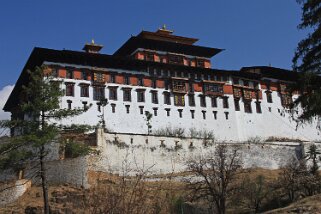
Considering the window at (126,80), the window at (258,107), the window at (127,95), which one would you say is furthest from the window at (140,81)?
the window at (258,107)

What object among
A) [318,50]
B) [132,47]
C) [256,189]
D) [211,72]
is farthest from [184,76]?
[318,50]

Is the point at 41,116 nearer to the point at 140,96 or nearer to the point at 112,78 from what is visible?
the point at 112,78

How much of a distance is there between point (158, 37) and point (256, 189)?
3983 cm

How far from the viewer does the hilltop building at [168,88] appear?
56750 mm

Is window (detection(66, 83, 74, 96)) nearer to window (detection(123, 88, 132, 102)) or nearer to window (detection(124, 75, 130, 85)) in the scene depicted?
window (detection(123, 88, 132, 102))

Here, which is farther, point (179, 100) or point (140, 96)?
point (179, 100)

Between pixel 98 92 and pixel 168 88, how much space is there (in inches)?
390

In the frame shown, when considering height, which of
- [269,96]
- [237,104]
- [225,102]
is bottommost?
[237,104]

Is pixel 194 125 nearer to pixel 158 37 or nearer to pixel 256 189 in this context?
pixel 158 37

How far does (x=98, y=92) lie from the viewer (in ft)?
188

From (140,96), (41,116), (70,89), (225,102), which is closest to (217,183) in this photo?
(41,116)

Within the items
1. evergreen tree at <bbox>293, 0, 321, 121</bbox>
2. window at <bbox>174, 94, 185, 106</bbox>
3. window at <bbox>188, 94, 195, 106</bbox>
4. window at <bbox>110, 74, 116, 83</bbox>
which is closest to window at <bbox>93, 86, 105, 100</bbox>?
window at <bbox>110, 74, 116, 83</bbox>

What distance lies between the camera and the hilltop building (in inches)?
2234

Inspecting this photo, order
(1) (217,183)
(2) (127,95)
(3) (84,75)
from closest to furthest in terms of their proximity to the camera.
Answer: (1) (217,183) → (3) (84,75) → (2) (127,95)
